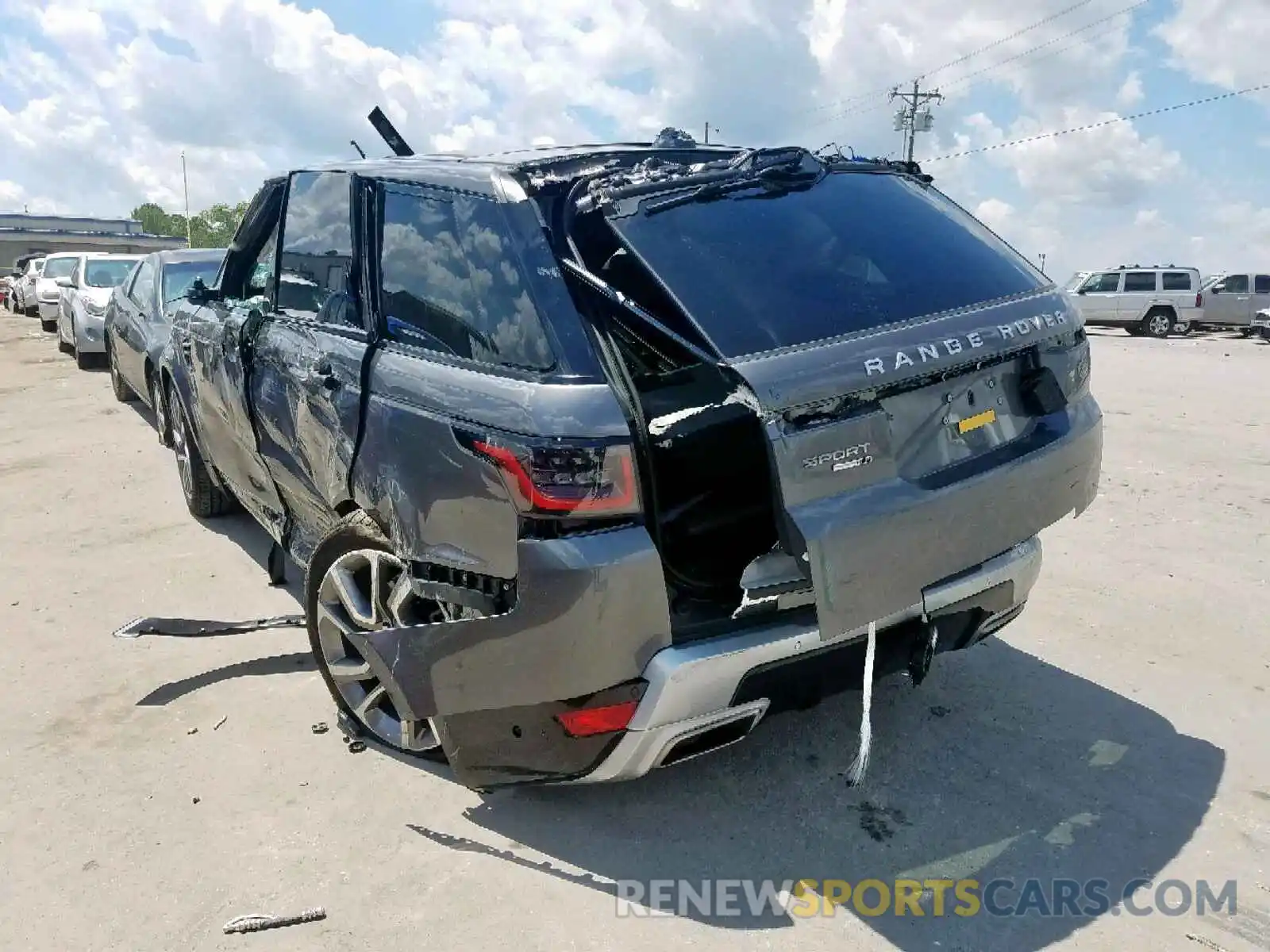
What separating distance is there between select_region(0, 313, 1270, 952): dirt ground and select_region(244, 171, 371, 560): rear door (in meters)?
0.87

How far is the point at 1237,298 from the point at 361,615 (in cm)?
2814

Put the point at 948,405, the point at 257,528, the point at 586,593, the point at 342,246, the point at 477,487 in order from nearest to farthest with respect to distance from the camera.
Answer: the point at 586,593, the point at 477,487, the point at 948,405, the point at 342,246, the point at 257,528

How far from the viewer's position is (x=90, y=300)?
46.5ft

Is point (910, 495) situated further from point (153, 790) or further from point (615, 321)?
point (153, 790)

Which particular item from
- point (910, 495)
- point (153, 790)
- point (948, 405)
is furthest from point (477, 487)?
point (153, 790)

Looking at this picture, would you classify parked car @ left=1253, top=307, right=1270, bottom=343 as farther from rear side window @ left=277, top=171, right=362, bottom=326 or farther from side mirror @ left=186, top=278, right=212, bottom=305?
rear side window @ left=277, top=171, right=362, bottom=326

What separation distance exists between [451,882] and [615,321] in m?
1.66

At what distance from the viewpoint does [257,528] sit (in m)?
6.22

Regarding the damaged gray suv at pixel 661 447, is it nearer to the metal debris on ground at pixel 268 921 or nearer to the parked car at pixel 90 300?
the metal debris on ground at pixel 268 921

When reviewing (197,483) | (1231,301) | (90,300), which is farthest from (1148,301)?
(197,483)

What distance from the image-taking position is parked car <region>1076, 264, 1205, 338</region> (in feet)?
84.1

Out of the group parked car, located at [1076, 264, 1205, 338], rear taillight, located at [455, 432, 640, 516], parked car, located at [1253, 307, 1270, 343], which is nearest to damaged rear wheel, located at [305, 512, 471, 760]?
rear taillight, located at [455, 432, 640, 516]

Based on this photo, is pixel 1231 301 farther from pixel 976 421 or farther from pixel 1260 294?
pixel 976 421

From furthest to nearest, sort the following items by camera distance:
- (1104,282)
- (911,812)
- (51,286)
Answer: (1104,282), (51,286), (911,812)
